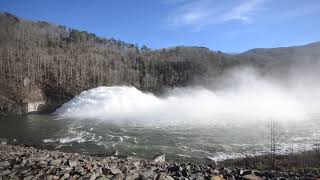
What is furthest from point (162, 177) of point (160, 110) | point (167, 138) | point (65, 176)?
point (160, 110)

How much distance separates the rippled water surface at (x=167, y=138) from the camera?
3456 centimetres

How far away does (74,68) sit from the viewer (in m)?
115

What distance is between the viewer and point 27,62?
107m

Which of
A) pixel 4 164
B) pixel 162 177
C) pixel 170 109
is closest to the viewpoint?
pixel 162 177

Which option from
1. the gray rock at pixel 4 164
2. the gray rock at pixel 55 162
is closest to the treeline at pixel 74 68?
the gray rock at pixel 4 164

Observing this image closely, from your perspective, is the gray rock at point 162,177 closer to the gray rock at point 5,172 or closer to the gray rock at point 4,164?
the gray rock at point 5,172

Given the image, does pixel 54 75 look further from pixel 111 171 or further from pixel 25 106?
pixel 111 171

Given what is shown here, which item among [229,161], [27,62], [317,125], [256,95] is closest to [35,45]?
[27,62]

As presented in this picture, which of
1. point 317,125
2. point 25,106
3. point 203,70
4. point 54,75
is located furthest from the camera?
point 203,70

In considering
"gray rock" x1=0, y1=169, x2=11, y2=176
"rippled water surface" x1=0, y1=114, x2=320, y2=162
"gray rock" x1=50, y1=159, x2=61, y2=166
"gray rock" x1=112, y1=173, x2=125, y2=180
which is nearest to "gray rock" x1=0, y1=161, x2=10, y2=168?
"gray rock" x1=0, y1=169, x2=11, y2=176

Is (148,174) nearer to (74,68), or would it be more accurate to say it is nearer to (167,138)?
(167,138)

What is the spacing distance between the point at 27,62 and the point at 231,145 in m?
86.5

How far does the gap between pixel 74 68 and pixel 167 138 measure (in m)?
79.7

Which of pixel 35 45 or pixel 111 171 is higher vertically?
pixel 35 45
